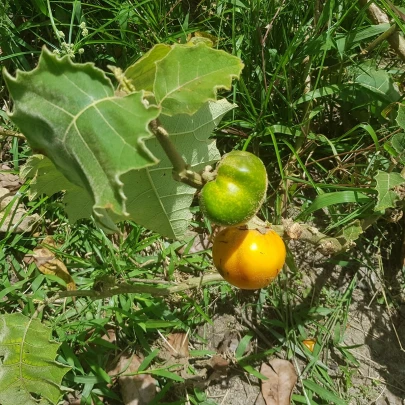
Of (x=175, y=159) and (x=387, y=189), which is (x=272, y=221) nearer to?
(x=387, y=189)

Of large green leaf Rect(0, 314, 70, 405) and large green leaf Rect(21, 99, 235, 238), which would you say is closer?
large green leaf Rect(21, 99, 235, 238)

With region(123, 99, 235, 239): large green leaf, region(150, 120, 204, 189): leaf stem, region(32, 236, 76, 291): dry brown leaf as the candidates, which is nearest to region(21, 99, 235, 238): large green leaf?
region(123, 99, 235, 239): large green leaf

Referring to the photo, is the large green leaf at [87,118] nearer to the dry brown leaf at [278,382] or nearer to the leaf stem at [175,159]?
the leaf stem at [175,159]

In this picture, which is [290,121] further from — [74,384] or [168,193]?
[74,384]

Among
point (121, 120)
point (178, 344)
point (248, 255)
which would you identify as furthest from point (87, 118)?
point (178, 344)

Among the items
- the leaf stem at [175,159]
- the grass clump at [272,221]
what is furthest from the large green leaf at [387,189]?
the leaf stem at [175,159]

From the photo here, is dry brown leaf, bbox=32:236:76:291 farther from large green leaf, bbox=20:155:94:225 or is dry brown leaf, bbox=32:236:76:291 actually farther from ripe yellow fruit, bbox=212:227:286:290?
ripe yellow fruit, bbox=212:227:286:290
